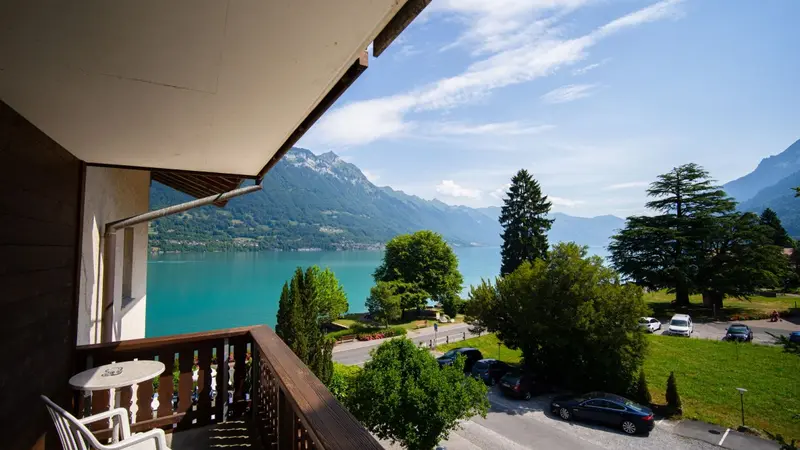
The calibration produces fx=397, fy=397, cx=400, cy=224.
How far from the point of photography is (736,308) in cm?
2567

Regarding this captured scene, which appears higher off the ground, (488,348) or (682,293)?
(682,293)

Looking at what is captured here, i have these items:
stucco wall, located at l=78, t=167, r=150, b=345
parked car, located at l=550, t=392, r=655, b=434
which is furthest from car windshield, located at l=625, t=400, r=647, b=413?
stucco wall, located at l=78, t=167, r=150, b=345

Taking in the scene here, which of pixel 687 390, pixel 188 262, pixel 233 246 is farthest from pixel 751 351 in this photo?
pixel 233 246

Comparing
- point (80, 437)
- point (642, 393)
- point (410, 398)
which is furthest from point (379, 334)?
point (80, 437)

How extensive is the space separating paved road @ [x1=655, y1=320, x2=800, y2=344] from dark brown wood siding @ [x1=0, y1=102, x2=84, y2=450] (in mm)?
24824

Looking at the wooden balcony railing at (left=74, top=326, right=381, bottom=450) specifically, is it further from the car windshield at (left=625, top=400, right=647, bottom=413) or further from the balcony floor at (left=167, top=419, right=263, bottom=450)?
the car windshield at (left=625, top=400, right=647, bottom=413)

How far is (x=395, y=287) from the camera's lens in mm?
29062

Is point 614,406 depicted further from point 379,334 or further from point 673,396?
point 379,334

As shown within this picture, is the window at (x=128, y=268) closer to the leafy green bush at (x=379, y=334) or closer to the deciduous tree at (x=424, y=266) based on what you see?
the leafy green bush at (x=379, y=334)

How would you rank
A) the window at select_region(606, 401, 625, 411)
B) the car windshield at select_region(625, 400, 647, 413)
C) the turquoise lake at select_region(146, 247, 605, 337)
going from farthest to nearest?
the turquoise lake at select_region(146, 247, 605, 337), the window at select_region(606, 401, 625, 411), the car windshield at select_region(625, 400, 647, 413)

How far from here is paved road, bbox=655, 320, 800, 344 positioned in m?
19.4

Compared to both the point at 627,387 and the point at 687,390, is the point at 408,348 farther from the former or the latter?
the point at 687,390

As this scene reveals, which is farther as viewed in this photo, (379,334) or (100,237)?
(379,334)

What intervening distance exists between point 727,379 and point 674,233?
14.3 metres
